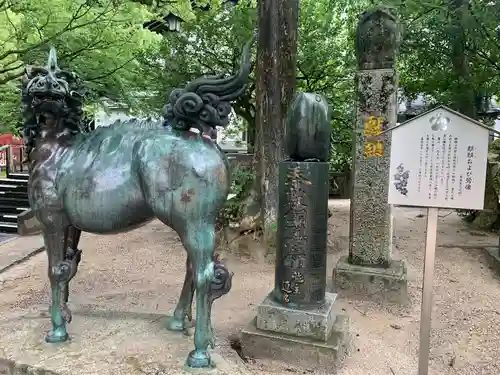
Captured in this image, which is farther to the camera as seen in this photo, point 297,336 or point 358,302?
point 358,302

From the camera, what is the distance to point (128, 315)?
13.7ft

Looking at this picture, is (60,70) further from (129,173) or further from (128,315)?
(128,315)

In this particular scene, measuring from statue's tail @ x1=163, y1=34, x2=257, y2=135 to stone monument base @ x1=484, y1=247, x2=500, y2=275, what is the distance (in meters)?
5.59

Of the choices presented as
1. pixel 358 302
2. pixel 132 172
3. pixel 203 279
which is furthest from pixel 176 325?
pixel 358 302

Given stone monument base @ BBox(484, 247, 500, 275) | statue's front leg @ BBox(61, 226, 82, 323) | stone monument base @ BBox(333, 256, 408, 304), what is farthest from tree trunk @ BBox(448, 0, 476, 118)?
statue's front leg @ BBox(61, 226, 82, 323)

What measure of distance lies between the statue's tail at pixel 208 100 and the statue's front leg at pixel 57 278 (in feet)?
4.40

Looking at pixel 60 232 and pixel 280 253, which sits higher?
pixel 60 232

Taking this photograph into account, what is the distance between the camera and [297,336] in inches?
150

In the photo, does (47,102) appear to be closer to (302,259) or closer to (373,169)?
(302,259)

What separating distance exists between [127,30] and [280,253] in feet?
18.2

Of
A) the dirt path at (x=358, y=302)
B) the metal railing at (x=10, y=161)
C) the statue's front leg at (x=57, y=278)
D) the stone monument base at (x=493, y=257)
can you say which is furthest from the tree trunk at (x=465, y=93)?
the metal railing at (x=10, y=161)

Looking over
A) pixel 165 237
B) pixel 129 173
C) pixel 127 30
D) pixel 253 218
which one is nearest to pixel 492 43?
pixel 253 218

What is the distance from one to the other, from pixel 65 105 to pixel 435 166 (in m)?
2.77

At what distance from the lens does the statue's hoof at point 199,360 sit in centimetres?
318
